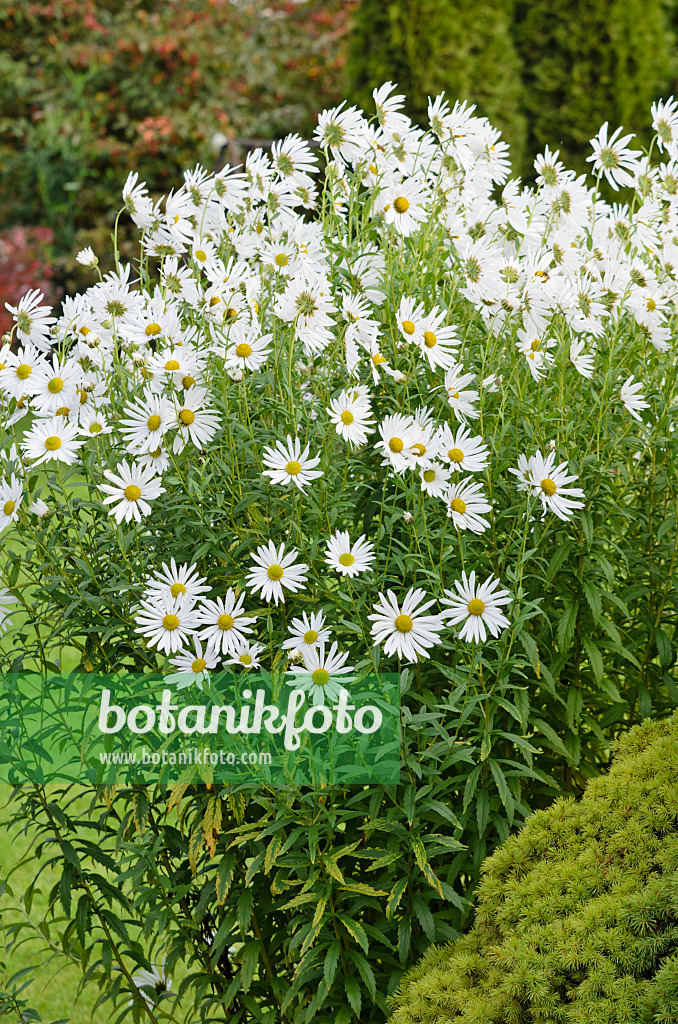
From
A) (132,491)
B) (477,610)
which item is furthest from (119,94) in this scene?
(477,610)

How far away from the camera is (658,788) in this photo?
1605mm

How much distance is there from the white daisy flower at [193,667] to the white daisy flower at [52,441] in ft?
1.52

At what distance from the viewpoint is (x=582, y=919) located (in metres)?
1.50

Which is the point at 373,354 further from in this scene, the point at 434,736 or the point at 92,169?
the point at 92,169

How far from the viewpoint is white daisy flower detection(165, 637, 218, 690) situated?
1.82 m

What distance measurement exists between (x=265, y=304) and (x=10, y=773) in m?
1.11

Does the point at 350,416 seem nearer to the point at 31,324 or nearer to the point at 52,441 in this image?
the point at 52,441

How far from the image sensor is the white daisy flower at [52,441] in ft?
6.49

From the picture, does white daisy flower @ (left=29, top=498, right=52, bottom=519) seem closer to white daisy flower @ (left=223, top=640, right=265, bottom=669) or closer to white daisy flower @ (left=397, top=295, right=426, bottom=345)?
white daisy flower @ (left=223, top=640, right=265, bottom=669)

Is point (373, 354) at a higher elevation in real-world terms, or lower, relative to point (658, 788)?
higher

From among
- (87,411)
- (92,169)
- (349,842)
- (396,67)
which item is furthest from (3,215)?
Result: (349,842)

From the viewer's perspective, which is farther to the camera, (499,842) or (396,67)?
(396,67)

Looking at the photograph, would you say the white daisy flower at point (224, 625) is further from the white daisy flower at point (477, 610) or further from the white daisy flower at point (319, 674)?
the white daisy flower at point (477, 610)

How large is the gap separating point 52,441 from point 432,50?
5.93 metres
